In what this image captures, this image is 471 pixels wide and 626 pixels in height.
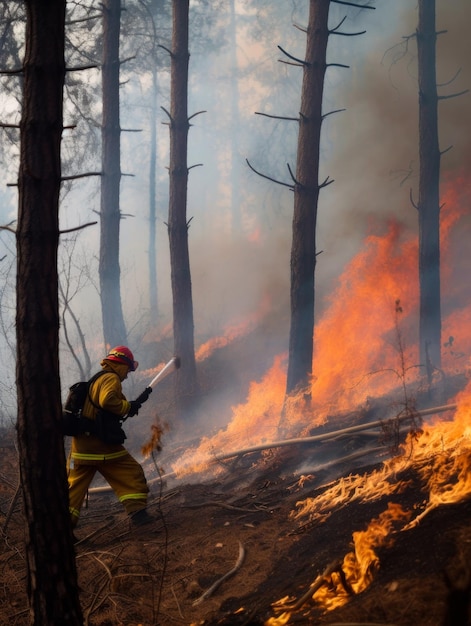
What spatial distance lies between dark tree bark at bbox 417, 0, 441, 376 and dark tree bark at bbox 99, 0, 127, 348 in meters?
6.71

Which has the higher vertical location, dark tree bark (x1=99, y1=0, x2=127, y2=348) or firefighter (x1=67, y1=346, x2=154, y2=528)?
dark tree bark (x1=99, y1=0, x2=127, y2=348)

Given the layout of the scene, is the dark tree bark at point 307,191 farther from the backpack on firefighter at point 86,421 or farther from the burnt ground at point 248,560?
the backpack on firefighter at point 86,421

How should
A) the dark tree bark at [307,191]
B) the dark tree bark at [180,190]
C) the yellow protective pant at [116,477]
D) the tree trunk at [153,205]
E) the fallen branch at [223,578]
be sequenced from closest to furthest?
the fallen branch at [223,578] < the yellow protective pant at [116,477] < the dark tree bark at [307,191] < the dark tree bark at [180,190] < the tree trunk at [153,205]

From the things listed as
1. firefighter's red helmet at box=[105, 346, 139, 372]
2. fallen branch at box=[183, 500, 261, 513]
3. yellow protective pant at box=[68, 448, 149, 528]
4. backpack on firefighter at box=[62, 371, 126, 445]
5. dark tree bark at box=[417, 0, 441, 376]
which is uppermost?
dark tree bark at box=[417, 0, 441, 376]

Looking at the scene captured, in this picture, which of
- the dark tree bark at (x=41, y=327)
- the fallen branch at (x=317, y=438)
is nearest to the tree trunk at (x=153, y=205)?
the fallen branch at (x=317, y=438)

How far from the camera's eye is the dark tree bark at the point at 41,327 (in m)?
4.20

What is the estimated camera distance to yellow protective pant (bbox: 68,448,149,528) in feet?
22.3

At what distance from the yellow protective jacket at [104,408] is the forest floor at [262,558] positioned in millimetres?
799

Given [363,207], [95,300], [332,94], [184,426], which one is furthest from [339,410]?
[95,300]

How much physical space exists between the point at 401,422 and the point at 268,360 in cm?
809

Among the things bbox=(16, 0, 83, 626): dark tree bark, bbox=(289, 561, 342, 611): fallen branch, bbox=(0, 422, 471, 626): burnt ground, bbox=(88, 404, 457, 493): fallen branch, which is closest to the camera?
bbox=(0, 422, 471, 626): burnt ground

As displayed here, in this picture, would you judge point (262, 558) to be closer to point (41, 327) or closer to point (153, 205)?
point (41, 327)

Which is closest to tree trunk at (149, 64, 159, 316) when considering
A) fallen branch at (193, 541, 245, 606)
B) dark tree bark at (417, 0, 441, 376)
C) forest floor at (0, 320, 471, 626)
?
dark tree bark at (417, 0, 441, 376)

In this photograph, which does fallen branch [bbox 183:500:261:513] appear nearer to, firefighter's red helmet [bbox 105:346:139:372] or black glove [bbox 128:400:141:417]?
black glove [bbox 128:400:141:417]
